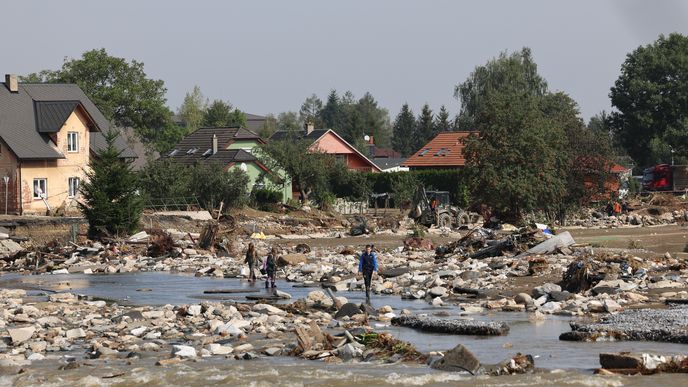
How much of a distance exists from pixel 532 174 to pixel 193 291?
26389 mm

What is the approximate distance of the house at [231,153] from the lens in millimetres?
69125

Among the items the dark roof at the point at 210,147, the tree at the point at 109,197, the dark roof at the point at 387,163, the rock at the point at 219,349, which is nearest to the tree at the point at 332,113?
the dark roof at the point at 387,163

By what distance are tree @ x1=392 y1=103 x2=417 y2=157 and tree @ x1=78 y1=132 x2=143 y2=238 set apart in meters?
93.6

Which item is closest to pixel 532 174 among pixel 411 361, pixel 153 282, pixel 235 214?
pixel 235 214

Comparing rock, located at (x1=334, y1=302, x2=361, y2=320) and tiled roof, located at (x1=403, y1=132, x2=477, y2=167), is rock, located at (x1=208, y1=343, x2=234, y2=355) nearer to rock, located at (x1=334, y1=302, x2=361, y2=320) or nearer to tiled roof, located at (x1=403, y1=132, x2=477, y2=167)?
rock, located at (x1=334, y1=302, x2=361, y2=320)

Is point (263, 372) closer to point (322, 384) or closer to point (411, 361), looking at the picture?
point (322, 384)

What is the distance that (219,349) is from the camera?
67.7 ft

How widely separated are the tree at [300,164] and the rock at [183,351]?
160 ft

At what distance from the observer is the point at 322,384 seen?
58.2 feet

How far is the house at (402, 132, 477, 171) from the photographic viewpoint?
79.6m

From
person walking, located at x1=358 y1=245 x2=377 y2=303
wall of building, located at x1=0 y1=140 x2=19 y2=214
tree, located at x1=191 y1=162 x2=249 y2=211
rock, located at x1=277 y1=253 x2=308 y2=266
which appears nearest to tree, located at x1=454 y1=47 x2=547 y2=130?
tree, located at x1=191 y1=162 x2=249 y2=211

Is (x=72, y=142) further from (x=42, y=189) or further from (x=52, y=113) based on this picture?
(x=42, y=189)

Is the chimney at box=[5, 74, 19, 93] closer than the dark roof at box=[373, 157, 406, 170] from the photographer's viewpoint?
Yes

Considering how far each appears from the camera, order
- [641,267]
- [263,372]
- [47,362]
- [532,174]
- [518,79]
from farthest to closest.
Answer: [518,79], [532,174], [641,267], [47,362], [263,372]
